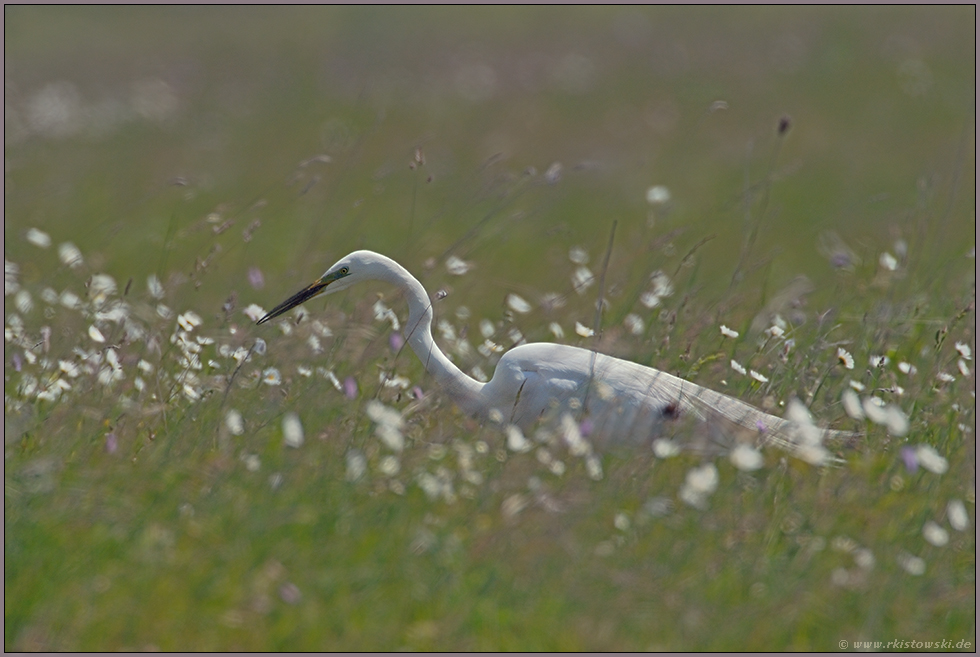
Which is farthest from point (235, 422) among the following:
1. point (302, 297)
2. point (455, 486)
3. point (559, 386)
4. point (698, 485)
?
point (698, 485)

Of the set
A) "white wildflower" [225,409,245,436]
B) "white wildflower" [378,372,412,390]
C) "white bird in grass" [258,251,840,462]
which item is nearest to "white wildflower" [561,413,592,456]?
"white bird in grass" [258,251,840,462]

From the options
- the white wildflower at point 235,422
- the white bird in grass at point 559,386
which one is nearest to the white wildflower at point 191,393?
the white wildflower at point 235,422

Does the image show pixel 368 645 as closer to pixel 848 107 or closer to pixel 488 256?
pixel 488 256

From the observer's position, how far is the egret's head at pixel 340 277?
498cm

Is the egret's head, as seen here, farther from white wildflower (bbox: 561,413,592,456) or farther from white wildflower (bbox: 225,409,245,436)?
white wildflower (bbox: 561,413,592,456)

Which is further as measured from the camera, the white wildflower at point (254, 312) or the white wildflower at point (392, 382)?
the white wildflower at point (254, 312)

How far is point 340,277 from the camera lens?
5.03m

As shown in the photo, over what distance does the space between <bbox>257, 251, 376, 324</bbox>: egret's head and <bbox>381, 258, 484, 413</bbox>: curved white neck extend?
10 centimetres

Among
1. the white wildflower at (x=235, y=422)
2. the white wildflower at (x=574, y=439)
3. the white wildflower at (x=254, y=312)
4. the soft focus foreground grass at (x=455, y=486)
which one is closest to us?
the soft focus foreground grass at (x=455, y=486)

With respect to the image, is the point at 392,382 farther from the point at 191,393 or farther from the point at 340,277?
the point at 191,393

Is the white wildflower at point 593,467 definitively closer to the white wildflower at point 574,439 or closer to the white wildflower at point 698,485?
the white wildflower at point 574,439

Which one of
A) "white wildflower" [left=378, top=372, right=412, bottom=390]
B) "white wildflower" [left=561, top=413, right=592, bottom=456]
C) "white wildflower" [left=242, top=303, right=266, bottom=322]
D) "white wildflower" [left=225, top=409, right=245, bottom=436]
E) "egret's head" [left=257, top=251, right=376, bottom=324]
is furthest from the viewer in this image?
"white wildflower" [left=242, top=303, right=266, bottom=322]

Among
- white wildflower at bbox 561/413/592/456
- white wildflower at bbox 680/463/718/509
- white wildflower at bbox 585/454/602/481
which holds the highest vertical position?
white wildflower at bbox 680/463/718/509

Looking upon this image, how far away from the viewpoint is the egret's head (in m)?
4.98
